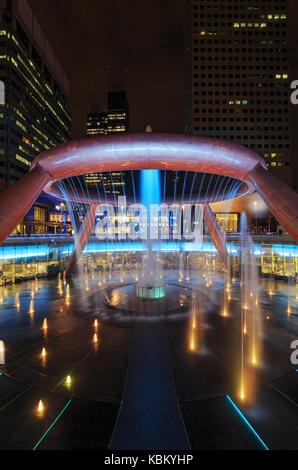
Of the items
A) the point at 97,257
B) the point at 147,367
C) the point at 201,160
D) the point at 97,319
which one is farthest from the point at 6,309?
the point at 97,257

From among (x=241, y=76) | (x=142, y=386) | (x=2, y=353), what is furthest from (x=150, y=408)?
(x=241, y=76)

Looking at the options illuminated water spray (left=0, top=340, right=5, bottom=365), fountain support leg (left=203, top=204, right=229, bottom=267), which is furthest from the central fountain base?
fountain support leg (left=203, top=204, right=229, bottom=267)

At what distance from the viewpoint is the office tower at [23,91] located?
7681 centimetres

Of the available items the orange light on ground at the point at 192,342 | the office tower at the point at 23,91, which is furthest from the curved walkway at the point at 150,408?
the office tower at the point at 23,91

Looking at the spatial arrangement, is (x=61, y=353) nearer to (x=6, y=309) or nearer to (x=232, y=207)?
(x=6, y=309)

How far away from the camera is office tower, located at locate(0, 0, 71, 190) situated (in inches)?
3024

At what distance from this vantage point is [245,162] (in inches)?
449

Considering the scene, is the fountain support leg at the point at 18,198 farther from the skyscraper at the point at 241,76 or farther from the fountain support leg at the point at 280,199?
the skyscraper at the point at 241,76

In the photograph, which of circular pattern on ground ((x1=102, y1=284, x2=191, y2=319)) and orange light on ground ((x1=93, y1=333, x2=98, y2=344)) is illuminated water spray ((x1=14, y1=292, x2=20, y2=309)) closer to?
circular pattern on ground ((x1=102, y1=284, x2=191, y2=319))

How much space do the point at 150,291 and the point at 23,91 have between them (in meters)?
102

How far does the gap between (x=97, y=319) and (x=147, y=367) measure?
210 inches

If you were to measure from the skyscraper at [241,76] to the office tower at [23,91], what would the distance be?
204 ft

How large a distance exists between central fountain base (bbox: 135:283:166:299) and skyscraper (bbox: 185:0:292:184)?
292ft

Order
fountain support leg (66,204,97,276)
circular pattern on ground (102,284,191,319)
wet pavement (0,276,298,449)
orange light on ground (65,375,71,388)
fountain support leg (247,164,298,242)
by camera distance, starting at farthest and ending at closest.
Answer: fountain support leg (66,204,97,276) < circular pattern on ground (102,284,191,319) < fountain support leg (247,164,298,242) < orange light on ground (65,375,71,388) < wet pavement (0,276,298,449)
